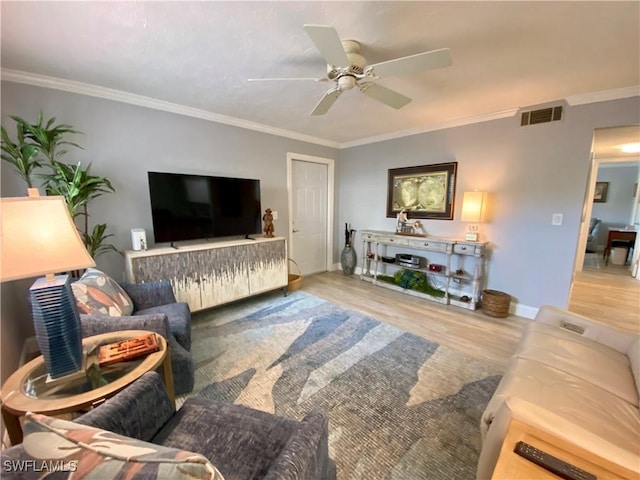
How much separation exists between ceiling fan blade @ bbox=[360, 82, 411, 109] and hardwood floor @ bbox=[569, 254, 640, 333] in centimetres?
358

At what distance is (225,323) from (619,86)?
4488mm

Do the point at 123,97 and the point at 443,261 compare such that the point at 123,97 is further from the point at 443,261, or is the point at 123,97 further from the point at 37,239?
the point at 443,261

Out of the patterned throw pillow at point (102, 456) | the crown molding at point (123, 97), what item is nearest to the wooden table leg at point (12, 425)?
the patterned throw pillow at point (102, 456)

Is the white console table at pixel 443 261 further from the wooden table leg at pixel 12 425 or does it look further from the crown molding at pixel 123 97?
the wooden table leg at pixel 12 425

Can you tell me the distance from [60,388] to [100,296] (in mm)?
835

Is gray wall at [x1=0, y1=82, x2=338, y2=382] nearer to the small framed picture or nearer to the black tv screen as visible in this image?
the black tv screen

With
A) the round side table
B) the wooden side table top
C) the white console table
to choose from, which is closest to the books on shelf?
the round side table

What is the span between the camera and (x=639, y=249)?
16.2 feet

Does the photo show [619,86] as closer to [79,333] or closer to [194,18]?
[194,18]

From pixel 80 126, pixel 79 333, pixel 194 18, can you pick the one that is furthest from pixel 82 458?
pixel 80 126

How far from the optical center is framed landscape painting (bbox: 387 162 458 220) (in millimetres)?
3566

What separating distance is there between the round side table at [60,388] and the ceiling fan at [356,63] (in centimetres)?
187

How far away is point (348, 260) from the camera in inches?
184

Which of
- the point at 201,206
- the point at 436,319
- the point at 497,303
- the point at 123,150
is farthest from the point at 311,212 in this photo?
the point at 497,303
